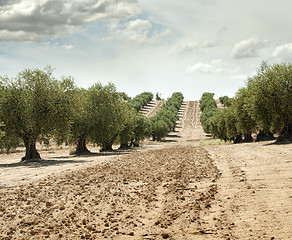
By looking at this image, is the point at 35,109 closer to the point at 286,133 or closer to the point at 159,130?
the point at 286,133

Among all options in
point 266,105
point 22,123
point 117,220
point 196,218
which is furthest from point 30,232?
point 266,105

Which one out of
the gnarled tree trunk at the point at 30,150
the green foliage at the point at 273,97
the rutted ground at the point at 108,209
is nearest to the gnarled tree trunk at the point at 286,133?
the green foliage at the point at 273,97

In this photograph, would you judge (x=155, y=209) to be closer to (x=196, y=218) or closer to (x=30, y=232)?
(x=196, y=218)

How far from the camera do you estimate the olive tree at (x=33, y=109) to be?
115ft

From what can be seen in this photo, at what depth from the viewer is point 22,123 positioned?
35281 millimetres

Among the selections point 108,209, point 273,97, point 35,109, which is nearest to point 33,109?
point 35,109

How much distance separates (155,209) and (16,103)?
2951cm

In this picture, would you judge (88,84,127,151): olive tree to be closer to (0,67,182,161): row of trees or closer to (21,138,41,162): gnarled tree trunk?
(0,67,182,161): row of trees

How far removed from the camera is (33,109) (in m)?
35.5

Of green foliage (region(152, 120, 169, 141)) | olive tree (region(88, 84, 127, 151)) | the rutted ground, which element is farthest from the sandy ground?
green foliage (region(152, 120, 169, 141))

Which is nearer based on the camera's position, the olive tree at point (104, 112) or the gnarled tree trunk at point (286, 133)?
the gnarled tree trunk at point (286, 133)

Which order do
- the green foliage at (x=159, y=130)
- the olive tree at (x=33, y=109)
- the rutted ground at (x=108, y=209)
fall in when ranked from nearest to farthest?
the rutted ground at (x=108, y=209) < the olive tree at (x=33, y=109) < the green foliage at (x=159, y=130)

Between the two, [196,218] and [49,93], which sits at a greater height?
[49,93]

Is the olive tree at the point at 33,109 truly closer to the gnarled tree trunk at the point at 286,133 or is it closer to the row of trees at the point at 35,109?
the row of trees at the point at 35,109
